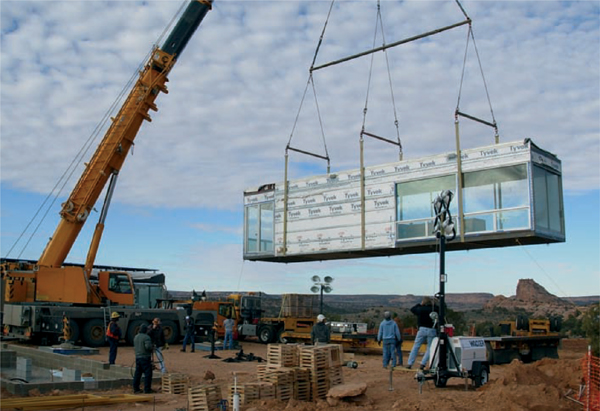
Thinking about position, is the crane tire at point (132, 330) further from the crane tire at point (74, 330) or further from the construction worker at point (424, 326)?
the construction worker at point (424, 326)

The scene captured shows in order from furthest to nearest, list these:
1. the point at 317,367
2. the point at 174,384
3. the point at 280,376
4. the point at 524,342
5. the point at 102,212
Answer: the point at 102,212, the point at 524,342, the point at 174,384, the point at 317,367, the point at 280,376

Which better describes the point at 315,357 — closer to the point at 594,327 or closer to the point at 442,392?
the point at 442,392

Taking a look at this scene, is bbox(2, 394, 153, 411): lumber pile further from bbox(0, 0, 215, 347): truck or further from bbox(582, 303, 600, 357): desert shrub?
bbox(582, 303, 600, 357): desert shrub

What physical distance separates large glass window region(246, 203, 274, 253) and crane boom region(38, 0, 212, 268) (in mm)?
6250

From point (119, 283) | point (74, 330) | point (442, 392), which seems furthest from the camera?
point (119, 283)

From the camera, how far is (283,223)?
22875mm

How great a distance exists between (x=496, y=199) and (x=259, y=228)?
945 cm

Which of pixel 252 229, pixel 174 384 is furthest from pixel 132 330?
pixel 174 384

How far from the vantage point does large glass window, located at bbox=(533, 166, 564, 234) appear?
16.8 metres

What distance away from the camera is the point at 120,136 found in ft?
86.5

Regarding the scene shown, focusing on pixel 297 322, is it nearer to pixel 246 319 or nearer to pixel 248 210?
pixel 246 319

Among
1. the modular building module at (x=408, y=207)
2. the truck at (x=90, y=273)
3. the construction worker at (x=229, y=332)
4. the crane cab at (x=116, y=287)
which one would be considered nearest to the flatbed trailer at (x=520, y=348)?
the modular building module at (x=408, y=207)

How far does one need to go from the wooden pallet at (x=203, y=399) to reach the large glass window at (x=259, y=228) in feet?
39.3

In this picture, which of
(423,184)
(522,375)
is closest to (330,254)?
(423,184)
